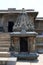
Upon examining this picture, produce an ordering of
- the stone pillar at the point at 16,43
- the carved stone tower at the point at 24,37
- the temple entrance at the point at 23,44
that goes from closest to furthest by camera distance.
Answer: the carved stone tower at the point at 24,37, the stone pillar at the point at 16,43, the temple entrance at the point at 23,44

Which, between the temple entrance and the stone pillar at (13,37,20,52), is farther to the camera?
the temple entrance

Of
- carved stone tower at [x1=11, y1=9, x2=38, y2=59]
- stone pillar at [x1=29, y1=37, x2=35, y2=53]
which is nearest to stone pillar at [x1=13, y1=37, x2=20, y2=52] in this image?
carved stone tower at [x1=11, y1=9, x2=38, y2=59]

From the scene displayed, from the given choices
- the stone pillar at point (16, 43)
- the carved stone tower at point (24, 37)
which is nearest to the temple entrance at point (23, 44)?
the carved stone tower at point (24, 37)

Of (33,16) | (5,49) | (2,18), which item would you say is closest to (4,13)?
(2,18)

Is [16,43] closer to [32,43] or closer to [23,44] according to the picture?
[23,44]

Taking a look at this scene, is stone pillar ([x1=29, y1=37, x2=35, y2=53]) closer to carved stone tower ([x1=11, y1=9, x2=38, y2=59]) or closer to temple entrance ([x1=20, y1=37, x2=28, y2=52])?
carved stone tower ([x1=11, y1=9, x2=38, y2=59])

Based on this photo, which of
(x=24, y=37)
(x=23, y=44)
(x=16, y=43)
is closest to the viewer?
(x=16, y=43)

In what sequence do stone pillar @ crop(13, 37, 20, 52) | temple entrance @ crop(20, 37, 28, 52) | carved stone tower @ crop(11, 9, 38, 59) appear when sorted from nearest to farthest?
carved stone tower @ crop(11, 9, 38, 59)
stone pillar @ crop(13, 37, 20, 52)
temple entrance @ crop(20, 37, 28, 52)

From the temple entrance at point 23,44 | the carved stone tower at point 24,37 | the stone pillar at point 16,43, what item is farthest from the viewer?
the temple entrance at point 23,44

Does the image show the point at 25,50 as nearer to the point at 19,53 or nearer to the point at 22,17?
the point at 19,53

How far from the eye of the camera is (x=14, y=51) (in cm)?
742

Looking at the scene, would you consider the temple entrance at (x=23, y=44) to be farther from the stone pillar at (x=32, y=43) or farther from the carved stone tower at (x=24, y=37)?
the stone pillar at (x=32, y=43)

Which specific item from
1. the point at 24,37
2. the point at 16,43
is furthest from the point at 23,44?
the point at 16,43

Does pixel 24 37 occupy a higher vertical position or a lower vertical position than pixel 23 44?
higher
